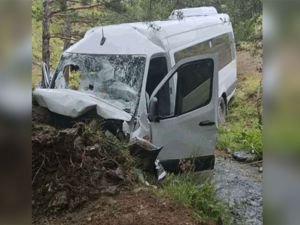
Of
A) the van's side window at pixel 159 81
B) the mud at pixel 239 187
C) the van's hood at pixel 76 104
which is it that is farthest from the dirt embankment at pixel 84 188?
the van's side window at pixel 159 81

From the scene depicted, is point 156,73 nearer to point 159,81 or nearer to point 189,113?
point 159,81

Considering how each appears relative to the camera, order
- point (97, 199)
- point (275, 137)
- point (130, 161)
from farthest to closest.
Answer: point (130, 161) < point (97, 199) < point (275, 137)

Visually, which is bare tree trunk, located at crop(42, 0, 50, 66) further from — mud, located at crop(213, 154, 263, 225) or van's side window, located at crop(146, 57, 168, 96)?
mud, located at crop(213, 154, 263, 225)

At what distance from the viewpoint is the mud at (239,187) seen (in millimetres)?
2325

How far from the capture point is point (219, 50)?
2773mm

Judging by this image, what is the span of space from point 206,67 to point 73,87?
0.84 m

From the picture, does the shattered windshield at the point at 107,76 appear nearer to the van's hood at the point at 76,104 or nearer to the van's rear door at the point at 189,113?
the van's hood at the point at 76,104

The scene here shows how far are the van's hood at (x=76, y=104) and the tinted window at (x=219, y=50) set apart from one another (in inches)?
20.2

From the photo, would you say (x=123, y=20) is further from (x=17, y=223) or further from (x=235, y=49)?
(x=17, y=223)

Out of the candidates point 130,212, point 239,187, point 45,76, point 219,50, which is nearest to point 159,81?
point 219,50

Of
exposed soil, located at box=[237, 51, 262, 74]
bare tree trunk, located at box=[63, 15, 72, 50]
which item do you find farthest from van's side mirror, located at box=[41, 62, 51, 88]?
exposed soil, located at box=[237, 51, 262, 74]

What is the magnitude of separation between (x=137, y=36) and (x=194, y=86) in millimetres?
479

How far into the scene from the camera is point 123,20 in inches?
102

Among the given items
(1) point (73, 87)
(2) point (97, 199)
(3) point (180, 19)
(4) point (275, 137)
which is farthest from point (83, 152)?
(4) point (275, 137)
